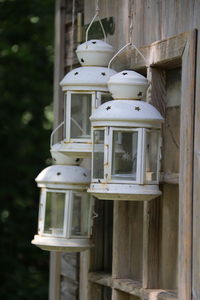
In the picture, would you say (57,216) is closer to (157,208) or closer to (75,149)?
(75,149)

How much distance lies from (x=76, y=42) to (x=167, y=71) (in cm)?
107

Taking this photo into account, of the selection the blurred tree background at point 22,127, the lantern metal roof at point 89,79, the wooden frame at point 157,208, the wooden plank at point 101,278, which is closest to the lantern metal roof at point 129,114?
the wooden frame at point 157,208

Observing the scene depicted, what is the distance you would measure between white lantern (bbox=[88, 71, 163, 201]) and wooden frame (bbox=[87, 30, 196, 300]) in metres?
0.11

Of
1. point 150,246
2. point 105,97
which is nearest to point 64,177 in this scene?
point 105,97

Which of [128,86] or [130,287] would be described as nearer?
[128,86]

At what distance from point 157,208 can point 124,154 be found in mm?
267

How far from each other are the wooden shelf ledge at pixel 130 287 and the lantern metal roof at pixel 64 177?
37cm

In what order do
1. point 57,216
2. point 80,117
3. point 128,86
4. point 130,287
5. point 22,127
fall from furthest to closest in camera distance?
point 22,127 < point 57,216 < point 80,117 < point 130,287 < point 128,86

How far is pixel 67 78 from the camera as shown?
279 centimetres

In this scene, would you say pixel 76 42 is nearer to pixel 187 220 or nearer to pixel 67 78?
pixel 67 78

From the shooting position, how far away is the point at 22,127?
7195mm

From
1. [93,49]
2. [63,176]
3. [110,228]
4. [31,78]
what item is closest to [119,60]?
[93,49]

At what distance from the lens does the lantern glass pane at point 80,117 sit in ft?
9.25

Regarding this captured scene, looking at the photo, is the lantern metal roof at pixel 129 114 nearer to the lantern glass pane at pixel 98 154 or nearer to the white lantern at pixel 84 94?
the lantern glass pane at pixel 98 154
